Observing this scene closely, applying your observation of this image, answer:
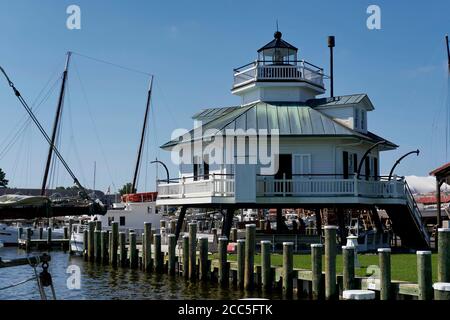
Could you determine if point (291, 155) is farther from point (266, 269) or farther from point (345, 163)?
point (266, 269)

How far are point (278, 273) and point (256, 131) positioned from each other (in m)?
12.4

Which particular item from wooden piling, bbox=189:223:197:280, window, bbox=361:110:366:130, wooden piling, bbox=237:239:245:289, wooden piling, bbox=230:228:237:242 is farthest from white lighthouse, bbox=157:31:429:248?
wooden piling, bbox=237:239:245:289

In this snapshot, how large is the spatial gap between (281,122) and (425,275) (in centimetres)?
1902

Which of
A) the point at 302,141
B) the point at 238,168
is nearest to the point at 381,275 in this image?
the point at 238,168

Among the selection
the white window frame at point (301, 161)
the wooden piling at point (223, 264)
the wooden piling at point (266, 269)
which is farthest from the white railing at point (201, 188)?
the wooden piling at point (266, 269)

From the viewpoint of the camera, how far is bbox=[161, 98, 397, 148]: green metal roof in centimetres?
3441

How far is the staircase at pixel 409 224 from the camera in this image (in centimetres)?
3534

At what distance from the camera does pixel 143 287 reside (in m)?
27.0

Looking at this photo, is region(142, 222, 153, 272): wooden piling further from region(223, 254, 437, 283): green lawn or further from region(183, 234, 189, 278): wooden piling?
A: region(223, 254, 437, 283): green lawn

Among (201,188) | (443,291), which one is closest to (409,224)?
(201,188)

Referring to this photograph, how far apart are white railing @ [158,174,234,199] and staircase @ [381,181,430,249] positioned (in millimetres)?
9435

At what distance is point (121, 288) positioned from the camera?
88.7 ft
